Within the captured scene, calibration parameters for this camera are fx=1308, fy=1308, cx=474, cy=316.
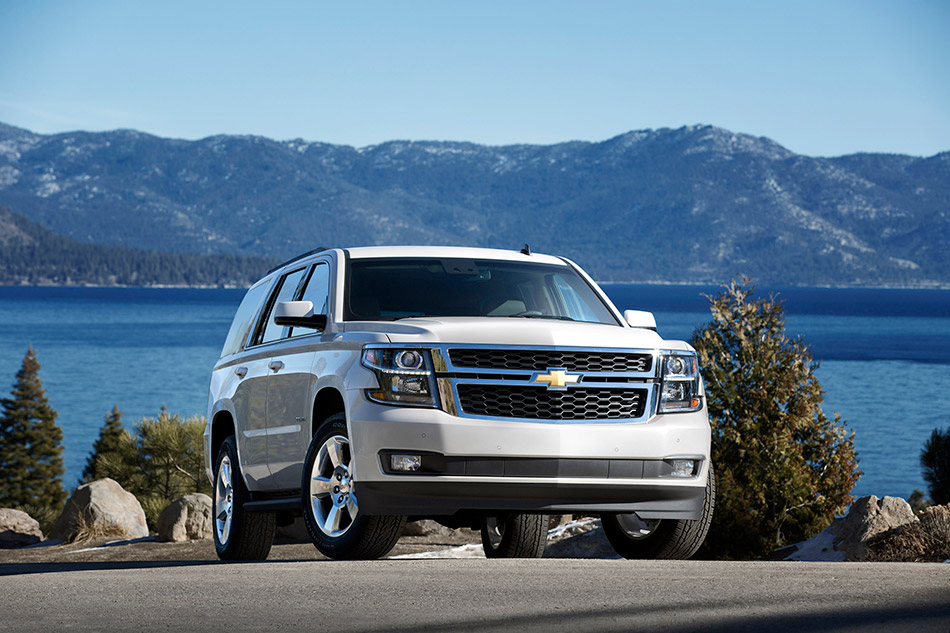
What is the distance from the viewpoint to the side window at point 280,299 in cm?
1001

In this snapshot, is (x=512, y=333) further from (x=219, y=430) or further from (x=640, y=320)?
(x=219, y=430)

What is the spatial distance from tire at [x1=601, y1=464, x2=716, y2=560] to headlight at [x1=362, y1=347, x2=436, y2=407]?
6.31ft

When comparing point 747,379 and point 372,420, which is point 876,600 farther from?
point 747,379

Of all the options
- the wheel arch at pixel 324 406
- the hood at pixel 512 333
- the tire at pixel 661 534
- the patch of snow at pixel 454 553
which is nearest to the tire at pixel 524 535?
the tire at pixel 661 534

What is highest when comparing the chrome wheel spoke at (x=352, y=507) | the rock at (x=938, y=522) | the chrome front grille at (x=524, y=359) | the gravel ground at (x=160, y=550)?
the chrome front grille at (x=524, y=359)

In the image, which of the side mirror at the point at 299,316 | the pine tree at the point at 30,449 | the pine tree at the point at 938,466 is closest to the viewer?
the side mirror at the point at 299,316

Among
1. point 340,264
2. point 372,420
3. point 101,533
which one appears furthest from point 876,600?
point 101,533

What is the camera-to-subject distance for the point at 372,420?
7676mm

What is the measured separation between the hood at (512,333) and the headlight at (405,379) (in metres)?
0.11

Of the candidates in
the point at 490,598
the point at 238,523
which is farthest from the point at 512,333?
the point at 238,523

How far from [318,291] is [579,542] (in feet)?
29.5

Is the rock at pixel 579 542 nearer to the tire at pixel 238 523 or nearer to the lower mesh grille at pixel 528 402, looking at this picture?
the tire at pixel 238 523

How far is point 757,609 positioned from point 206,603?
2.78 m

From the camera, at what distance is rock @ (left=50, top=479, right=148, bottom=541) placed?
21.8 meters
